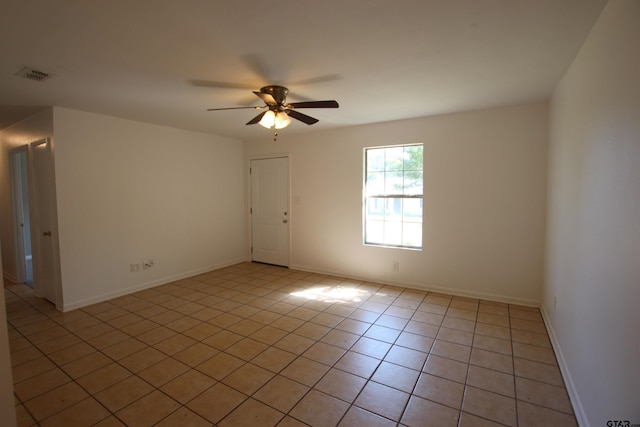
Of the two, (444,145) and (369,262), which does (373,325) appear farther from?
(444,145)

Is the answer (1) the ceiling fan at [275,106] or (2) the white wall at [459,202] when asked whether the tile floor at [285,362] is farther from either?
(1) the ceiling fan at [275,106]

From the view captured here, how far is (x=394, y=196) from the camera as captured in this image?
14.5ft

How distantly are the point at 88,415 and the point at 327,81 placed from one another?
3020mm

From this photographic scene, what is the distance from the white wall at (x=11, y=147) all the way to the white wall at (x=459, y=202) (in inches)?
122

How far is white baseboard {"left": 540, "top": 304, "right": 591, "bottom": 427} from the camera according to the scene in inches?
71.4

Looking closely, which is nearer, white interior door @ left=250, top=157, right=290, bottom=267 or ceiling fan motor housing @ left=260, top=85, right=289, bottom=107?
ceiling fan motor housing @ left=260, top=85, right=289, bottom=107

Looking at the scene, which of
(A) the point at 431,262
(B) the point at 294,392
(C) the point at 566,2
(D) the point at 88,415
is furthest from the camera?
(A) the point at 431,262

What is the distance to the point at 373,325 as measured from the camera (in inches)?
126

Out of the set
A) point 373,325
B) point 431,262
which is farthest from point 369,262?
point 373,325

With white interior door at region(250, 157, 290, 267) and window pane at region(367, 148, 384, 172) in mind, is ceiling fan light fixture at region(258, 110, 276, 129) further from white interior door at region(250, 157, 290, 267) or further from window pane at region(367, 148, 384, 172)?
white interior door at region(250, 157, 290, 267)

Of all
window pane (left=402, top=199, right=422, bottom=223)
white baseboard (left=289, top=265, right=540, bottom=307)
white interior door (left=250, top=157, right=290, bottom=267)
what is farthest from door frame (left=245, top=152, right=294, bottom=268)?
window pane (left=402, top=199, right=422, bottom=223)

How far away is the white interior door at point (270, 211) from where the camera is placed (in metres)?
5.47

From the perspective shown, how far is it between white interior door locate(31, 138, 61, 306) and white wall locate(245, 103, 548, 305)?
10.3 feet

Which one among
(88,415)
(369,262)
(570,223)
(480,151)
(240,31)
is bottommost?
(88,415)
